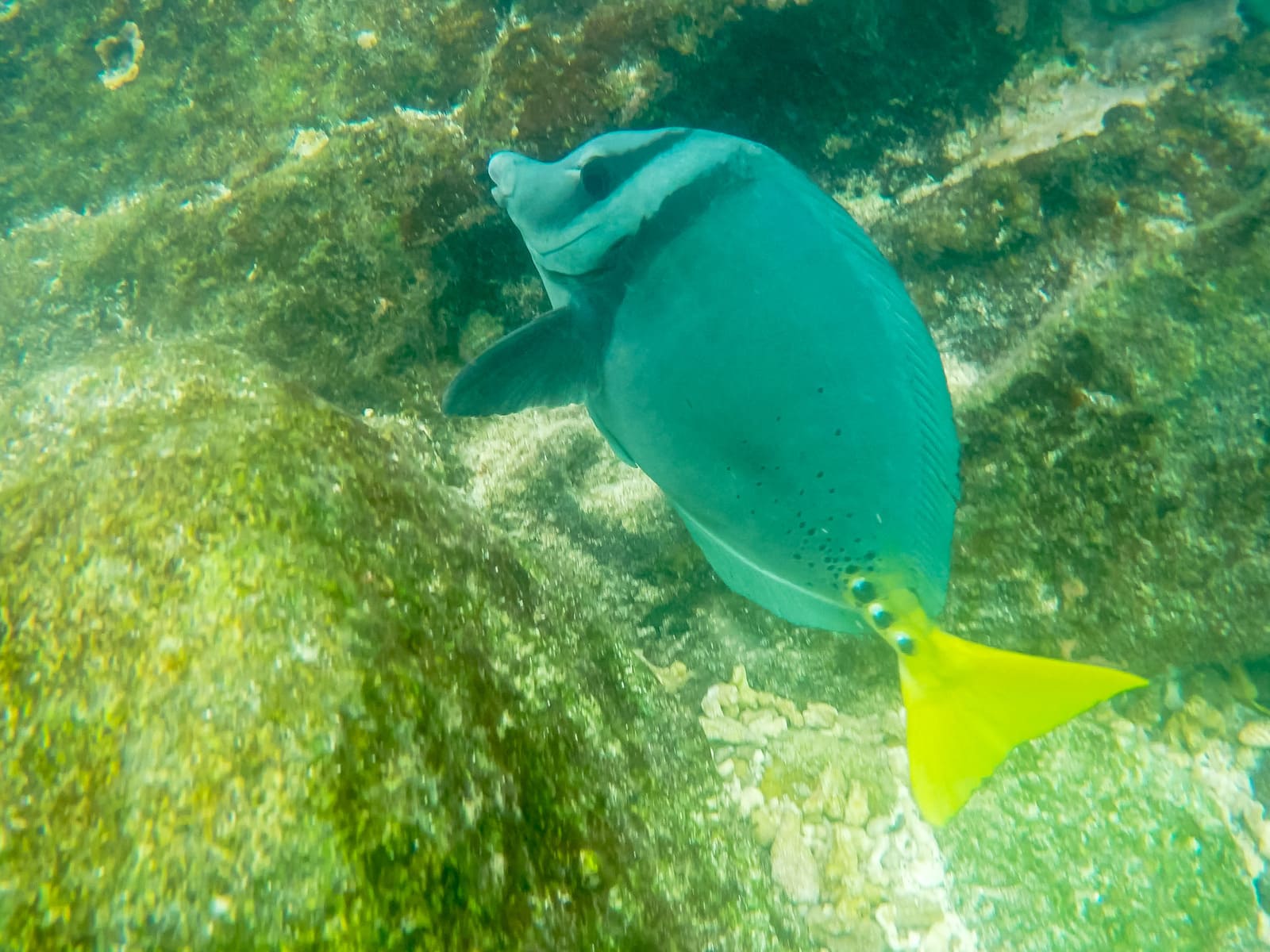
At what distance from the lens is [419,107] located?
3430 mm

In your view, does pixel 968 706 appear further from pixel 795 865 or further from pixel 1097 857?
pixel 1097 857

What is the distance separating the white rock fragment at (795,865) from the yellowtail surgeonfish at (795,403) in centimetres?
102

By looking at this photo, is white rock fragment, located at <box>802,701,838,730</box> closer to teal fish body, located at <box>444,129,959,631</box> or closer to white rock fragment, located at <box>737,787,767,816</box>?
white rock fragment, located at <box>737,787,767,816</box>

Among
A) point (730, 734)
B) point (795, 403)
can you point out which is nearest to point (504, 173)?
point (795, 403)

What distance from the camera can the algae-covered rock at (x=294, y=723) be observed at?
89cm

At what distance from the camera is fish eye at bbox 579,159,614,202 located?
172 cm

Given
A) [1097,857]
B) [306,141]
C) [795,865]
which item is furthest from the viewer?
[306,141]

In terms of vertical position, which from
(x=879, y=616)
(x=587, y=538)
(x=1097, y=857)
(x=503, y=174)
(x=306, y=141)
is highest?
(x=503, y=174)

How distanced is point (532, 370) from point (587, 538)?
0.95m

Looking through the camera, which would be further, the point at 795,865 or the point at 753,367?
the point at 795,865

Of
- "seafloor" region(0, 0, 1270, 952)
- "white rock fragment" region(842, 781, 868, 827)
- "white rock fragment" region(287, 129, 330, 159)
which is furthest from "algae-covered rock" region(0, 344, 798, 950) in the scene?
"white rock fragment" region(287, 129, 330, 159)

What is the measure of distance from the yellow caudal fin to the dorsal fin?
1.10m

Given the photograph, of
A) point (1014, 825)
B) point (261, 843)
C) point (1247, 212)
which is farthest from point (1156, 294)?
point (261, 843)

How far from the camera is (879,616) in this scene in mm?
1452
